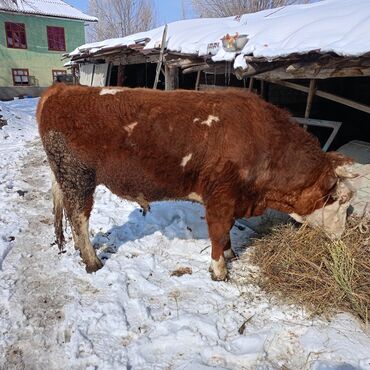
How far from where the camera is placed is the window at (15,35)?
23203 mm

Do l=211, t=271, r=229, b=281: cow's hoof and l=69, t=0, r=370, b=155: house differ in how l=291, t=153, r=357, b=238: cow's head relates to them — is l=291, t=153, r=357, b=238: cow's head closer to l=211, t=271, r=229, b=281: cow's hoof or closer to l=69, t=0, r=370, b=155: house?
l=69, t=0, r=370, b=155: house

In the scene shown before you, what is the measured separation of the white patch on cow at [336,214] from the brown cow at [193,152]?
0.04 ft

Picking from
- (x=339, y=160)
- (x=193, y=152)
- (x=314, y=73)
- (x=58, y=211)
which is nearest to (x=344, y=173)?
(x=339, y=160)

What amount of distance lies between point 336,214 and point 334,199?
0.16m

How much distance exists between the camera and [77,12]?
86.5ft

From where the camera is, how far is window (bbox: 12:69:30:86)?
2381 centimetres

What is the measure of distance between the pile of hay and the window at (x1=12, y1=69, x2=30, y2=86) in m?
24.3

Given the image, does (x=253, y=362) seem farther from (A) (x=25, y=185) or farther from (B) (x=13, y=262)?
(A) (x=25, y=185)

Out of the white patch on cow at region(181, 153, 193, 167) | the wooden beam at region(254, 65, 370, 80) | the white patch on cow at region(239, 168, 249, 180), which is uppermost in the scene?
the wooden beam at region(254, 65, 370, 80)

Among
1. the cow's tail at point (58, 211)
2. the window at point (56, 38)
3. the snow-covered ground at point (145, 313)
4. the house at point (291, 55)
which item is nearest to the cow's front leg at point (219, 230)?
the snow-covered ground at point (145, 313)

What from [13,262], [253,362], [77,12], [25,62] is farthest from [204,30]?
[77,12]

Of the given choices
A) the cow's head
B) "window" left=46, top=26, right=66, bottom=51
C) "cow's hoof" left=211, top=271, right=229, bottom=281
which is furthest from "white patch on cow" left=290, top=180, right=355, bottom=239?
"window" left=46, top=26, right=66, bottom=51

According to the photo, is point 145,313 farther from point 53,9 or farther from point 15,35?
point 53,9

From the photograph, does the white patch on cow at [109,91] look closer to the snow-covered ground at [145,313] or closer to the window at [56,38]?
the snow-covered ground at [145,313]
